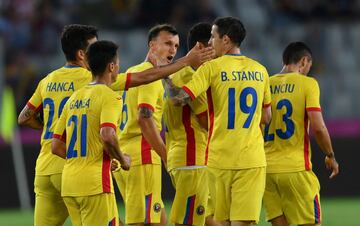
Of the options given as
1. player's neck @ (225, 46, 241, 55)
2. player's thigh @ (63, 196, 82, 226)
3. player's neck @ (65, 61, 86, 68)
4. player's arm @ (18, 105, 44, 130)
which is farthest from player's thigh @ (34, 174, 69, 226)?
player's neck @ (225, 46, 241, 55)

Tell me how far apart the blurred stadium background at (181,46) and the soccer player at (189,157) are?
25.2 ft

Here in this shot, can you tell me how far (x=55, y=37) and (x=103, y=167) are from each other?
11.8m

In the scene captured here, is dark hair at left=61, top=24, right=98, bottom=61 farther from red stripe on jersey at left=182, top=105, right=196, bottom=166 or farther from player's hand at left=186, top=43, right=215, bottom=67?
red stripe on jersey at left=182, top=105, right=196, bottom=166

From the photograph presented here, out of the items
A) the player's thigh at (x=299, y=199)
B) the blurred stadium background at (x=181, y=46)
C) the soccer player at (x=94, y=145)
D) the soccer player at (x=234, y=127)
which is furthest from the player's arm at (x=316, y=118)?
the blurred stadium background at (x=181, y=46)

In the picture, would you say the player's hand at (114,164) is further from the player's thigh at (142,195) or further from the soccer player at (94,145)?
the player's thigh at (142,195)

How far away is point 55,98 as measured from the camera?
989 cm

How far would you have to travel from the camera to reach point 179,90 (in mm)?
9906

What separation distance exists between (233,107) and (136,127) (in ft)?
5.03

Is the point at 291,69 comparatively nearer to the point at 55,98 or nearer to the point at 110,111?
the point at 55,98

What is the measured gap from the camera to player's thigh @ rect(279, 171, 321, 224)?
35.0ft

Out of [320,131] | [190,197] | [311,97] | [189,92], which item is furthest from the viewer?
[190,197]

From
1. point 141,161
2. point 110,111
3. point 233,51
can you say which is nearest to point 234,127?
point 233,51

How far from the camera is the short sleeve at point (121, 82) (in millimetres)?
9547

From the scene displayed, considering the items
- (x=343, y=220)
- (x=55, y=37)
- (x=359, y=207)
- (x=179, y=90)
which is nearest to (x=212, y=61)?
(x=179, y=90)
